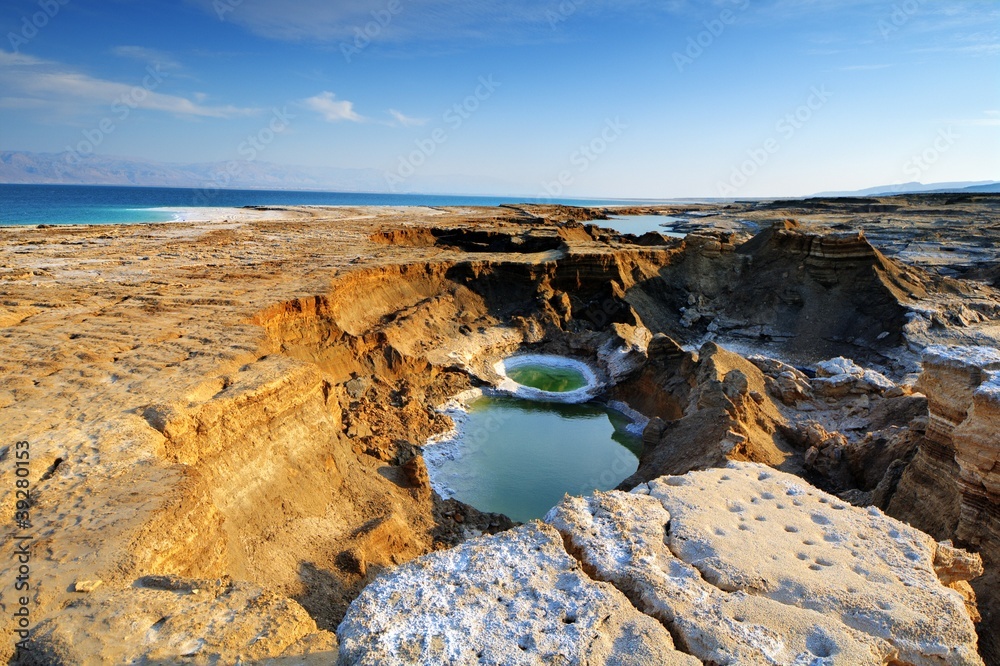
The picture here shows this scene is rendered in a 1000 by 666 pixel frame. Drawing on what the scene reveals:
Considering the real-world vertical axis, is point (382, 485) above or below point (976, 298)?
below

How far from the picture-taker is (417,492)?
1130cm

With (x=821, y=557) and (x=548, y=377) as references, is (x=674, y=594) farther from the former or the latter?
(x=548, y=377)

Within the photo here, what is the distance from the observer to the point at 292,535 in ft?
27.5

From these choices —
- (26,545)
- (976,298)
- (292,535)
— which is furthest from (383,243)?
(976,298)

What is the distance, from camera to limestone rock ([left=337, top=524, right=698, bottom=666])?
3988 mm

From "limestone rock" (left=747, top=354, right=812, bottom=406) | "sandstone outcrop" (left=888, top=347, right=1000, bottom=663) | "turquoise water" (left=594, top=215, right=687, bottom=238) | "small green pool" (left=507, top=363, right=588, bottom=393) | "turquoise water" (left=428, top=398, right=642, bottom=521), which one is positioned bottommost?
"turquoise water" (left=428, top=398, right=642, bottom=521)

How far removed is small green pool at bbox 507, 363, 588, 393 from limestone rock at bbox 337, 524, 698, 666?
47.5 ft

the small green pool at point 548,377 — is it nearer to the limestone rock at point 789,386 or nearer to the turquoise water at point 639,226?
the limestone rock at point 789,386

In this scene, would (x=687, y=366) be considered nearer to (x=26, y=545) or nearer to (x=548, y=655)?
(x=548, y=655)

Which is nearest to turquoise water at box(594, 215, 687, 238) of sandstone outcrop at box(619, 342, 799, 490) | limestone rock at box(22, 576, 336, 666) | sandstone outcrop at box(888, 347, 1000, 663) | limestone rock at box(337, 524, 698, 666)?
sandstone outcrop at box(619, 342, 799, 490)

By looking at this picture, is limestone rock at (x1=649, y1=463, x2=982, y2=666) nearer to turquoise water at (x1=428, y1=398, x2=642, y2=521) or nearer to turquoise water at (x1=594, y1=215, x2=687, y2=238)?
turquoise water at (x1=428, y1=398, x2=642, y2=521)

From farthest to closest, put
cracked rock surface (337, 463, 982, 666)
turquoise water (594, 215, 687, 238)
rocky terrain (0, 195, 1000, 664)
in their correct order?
turquoise water (594, 215, 687, 238) < rocky terrain (0, 195, 1000, 664) < cracked rock surface (337, 463, 982, 666)

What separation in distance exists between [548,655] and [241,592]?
10.2ft

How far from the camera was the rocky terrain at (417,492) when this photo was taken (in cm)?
441
